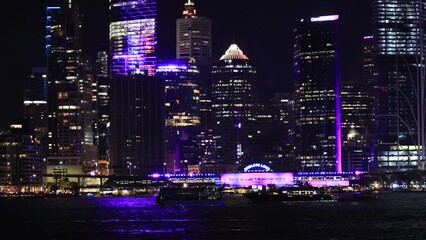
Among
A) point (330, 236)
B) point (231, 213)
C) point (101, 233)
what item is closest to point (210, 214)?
point (231, 213)

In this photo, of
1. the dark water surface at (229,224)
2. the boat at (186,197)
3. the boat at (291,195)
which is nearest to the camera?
the dark water surface at (229,224)

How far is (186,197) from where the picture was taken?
529ft

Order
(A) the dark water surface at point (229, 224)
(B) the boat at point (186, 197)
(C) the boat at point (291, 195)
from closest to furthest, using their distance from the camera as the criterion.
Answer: (A) the dark water surface at point (229, 224)
(B) the boat at point (186, 197)
(C) the boat at point (291, 195)

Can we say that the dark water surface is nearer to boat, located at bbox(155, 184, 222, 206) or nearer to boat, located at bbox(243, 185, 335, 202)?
boat, located at bbox(155, 184, 222, 206)

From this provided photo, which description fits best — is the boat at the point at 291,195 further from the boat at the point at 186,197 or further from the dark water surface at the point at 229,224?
the dark water surface at the point at 229,224

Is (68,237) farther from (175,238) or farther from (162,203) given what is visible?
(162,203)

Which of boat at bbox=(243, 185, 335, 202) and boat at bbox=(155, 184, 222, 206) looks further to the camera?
boat at bbox=(243, 185, 335, 202)

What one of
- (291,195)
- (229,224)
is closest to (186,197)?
(291,195)

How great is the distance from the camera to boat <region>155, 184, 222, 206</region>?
6235 inches

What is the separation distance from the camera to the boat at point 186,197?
520ft

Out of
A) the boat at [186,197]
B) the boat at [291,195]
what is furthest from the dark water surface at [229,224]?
the boat at [291,195]

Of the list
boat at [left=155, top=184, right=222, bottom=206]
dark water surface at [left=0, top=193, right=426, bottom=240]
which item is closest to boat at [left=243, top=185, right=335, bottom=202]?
boat at [left=155, top=184, right=222, bottom=206]

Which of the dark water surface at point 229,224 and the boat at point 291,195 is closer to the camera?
the dark water surface at point 229,224

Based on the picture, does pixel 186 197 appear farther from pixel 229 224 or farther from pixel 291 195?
pixel 229 224
